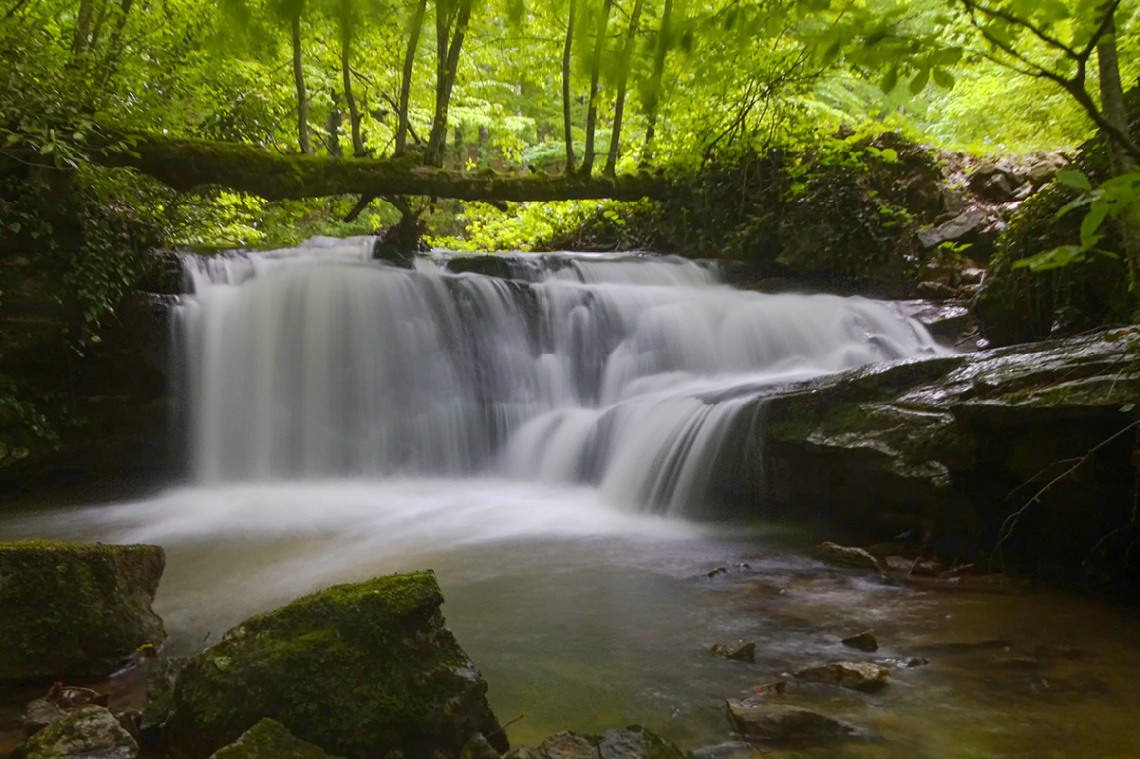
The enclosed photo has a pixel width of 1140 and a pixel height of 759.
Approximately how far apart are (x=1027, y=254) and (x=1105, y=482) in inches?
127

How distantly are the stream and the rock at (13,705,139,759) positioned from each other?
3.97 feet

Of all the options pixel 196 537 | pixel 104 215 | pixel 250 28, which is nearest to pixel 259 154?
pixel 104 215

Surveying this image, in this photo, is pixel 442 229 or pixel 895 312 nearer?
pixel 895 312

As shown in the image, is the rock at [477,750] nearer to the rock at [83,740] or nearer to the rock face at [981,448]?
the rock at [83,740]

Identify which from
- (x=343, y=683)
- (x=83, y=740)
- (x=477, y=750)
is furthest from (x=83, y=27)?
(x=477, y=750)

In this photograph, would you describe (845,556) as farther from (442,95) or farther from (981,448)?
(442,95)

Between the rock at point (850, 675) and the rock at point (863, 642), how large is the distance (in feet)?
0.81

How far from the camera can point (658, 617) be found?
378 cm

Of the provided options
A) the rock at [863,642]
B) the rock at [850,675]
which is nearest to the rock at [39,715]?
the rock at [850,675]

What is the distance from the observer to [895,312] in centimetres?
896

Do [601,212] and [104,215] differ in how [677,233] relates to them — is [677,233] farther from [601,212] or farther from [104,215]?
[104,215]

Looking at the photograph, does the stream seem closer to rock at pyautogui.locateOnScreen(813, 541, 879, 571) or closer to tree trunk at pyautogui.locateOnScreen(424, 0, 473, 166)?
rock at pyautogui.locateOnScreen(813, 541, 879, 571)

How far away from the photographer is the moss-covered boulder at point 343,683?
2268mm

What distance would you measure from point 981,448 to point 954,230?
619cm
